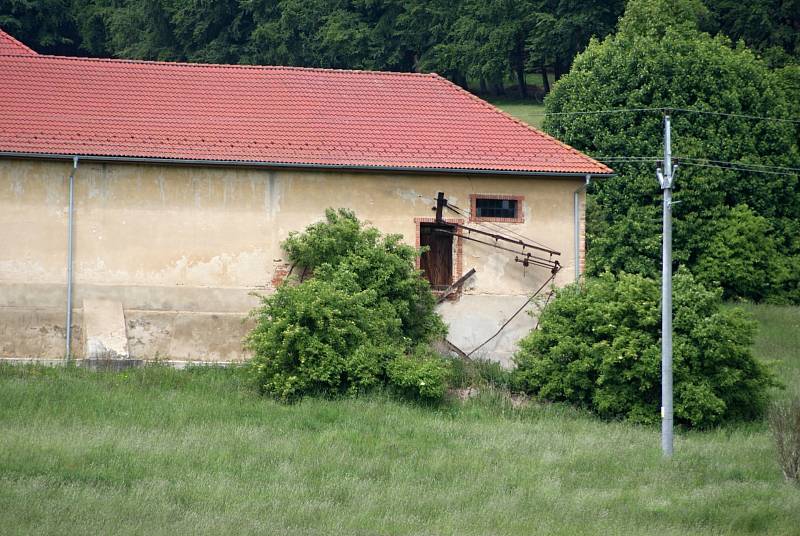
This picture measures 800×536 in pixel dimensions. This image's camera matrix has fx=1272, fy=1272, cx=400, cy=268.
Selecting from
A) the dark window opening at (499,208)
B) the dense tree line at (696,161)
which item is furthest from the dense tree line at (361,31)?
the dark window opening at (499,208)

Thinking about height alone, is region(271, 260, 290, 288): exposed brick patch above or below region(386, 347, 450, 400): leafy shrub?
above

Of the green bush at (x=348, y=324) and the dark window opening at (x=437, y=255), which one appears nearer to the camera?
the green bush at (x=348, y=324)

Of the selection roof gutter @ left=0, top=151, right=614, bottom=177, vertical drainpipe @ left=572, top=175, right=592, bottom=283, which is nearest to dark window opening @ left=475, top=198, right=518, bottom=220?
roof gutter @ left=0, top=151, right=614, bottom=177

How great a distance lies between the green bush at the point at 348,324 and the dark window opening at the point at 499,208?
2.36 m

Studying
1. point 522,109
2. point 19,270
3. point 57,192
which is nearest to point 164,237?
point 57,192

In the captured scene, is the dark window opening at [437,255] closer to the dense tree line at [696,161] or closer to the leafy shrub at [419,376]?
the leafy shrub at [419,376]

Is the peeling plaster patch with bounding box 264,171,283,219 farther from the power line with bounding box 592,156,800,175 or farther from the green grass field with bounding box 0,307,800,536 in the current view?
the power line with bounding box 592,156,800,175

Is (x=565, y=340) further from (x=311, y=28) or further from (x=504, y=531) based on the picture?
(x=311, y=28)

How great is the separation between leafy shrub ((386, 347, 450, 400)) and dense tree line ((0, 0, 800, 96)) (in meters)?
34.9

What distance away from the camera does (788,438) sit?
20.8 metres

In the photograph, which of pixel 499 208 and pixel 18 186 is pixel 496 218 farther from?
pixel 18 186

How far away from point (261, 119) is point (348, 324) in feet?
20.3

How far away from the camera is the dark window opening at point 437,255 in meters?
28.2

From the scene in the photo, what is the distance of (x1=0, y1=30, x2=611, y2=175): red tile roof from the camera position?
2755cm
